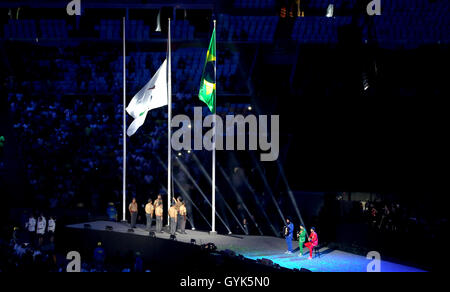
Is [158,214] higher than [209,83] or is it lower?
lower

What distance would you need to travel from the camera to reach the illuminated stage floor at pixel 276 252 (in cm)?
1794

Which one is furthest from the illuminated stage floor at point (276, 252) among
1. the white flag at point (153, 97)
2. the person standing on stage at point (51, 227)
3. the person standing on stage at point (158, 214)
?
the white flag at point (153, 97)

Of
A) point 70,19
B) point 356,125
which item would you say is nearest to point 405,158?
point 356,125

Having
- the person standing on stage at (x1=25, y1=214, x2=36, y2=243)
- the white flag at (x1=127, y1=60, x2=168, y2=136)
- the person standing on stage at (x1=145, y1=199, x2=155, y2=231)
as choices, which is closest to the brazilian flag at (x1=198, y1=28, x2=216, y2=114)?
the white flag at (x1=127, y1=60, x2=168, y2=136)

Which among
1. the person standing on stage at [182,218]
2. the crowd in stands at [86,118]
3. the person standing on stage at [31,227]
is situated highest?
the crowd in stands at [86,118]

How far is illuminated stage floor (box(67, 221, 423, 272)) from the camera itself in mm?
Result: 17938

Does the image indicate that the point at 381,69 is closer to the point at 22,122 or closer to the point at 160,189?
the point at 160,189

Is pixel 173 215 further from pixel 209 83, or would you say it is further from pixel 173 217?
pixel 209 83

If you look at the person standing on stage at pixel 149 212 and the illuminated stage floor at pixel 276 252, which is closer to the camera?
the illuminated stage floor at pixel 276 252

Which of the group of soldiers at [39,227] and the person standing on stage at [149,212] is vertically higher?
the person standing on stage at [149,212]

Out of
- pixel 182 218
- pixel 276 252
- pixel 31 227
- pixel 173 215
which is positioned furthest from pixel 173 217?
pixel 31 227

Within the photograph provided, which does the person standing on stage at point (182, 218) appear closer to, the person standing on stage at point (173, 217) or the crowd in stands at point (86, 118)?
the person standing on stage at point (173, 217)

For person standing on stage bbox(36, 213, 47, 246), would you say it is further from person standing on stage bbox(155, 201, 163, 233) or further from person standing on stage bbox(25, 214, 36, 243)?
person standing on stage bbox(155, 201, 163, 233)

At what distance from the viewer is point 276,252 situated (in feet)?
66.8
